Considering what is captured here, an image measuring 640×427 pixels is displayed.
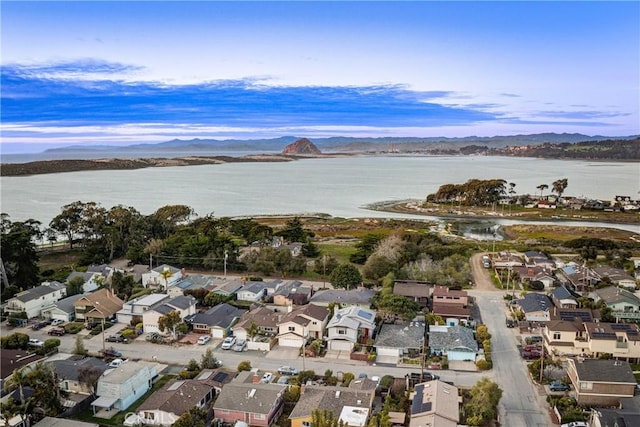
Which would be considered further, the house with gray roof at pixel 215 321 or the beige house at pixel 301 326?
the house with gray roof at pixel 215 321

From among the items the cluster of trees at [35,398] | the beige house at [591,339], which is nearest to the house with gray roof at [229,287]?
the cluster of trees at [35,398]

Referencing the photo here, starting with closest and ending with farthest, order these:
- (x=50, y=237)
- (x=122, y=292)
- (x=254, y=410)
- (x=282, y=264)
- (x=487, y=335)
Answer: (x=254, y=410), (x=487, y=335), (x=122, y=292), (x=282, y=264), (x=50, y=237)

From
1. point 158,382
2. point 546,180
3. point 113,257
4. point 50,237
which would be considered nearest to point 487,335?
point 158,382

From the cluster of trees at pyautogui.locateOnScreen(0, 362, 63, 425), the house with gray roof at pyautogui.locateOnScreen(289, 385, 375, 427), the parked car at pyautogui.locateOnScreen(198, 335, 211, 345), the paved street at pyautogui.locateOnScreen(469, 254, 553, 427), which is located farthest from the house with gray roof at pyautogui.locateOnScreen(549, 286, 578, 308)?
the cluster of trees at pyautogui.locateOnScreen(0, 362, 63, 425)

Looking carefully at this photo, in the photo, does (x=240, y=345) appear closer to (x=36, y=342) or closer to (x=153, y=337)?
(x=153, y=337)

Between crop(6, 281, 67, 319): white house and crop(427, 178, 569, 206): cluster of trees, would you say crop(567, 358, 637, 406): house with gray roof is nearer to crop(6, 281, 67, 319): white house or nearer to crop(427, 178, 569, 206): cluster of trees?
crop(6, 281, 67, 319): white house

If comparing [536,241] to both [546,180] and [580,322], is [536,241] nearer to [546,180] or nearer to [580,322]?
[580,322]

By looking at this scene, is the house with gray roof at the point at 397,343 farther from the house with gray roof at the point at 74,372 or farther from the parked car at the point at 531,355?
the house with gray roof at the point at 74,372
